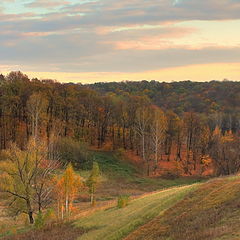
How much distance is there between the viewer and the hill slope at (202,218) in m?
18.7

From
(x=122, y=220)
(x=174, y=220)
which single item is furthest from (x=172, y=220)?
(x=122, y=220)

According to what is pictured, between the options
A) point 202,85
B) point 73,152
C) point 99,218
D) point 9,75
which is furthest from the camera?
point 202,85

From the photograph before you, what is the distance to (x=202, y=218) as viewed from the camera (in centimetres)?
2158

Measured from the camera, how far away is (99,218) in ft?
101

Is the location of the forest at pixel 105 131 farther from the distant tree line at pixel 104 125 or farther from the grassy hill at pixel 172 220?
the grassy hill at pixel 172 220

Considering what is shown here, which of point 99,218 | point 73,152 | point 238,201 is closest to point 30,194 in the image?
point 99,218

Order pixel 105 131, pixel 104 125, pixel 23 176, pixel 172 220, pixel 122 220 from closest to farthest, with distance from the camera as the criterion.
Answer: pixel 172 220, pixel 122 220, pixel 23 176, pixel 104 125, pixel 105 131

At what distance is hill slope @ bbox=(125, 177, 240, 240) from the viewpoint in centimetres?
1870

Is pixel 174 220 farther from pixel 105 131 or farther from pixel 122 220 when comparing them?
pixel 105 131

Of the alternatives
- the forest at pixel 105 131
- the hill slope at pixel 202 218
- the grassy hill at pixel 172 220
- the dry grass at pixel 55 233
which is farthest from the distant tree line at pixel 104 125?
the hill slope at pixel 202 218

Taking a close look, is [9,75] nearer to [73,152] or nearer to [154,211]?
[73,152]

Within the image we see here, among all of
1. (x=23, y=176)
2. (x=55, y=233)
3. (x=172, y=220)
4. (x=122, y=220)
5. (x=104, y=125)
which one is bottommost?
(x=55, y=233)

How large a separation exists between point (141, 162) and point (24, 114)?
26919 mm

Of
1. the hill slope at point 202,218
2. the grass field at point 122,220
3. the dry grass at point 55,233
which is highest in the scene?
the hill slope at point 202,218
